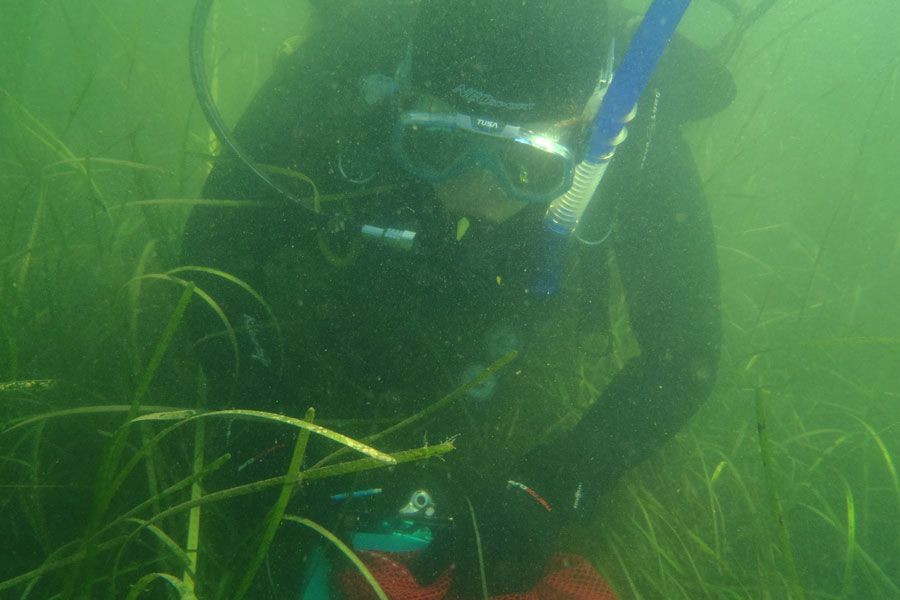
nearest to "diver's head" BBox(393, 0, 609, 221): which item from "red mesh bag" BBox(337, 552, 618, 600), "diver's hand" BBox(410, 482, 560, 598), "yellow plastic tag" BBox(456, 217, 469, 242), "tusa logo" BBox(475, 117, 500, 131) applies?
"tusa logo" BBox(475, 117, 500, 131)

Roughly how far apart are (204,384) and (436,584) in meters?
1.26

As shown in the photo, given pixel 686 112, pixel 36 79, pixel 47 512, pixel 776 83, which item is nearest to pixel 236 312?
pixel 47 512


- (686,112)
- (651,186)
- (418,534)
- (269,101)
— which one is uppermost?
(686,112)

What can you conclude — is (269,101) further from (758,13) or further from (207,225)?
(758,13)

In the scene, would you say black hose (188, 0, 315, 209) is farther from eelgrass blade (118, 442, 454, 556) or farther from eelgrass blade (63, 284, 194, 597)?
eelgrass blade (118, 442, 454, 556)

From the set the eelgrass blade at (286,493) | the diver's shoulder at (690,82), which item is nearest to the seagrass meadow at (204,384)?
the eelgrass blade at (286,493)

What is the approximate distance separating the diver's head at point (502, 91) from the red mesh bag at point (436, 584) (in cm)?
159

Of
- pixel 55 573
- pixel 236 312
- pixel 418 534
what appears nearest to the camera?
pixel 55 573

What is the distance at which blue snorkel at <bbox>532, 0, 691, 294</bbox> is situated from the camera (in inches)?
46.5

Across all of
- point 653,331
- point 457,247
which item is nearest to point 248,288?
point 457,247

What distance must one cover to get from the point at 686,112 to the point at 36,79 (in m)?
7.16

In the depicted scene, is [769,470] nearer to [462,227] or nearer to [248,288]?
[462,227]

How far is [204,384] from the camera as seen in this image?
69.6 inches

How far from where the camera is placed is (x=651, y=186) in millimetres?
2357
